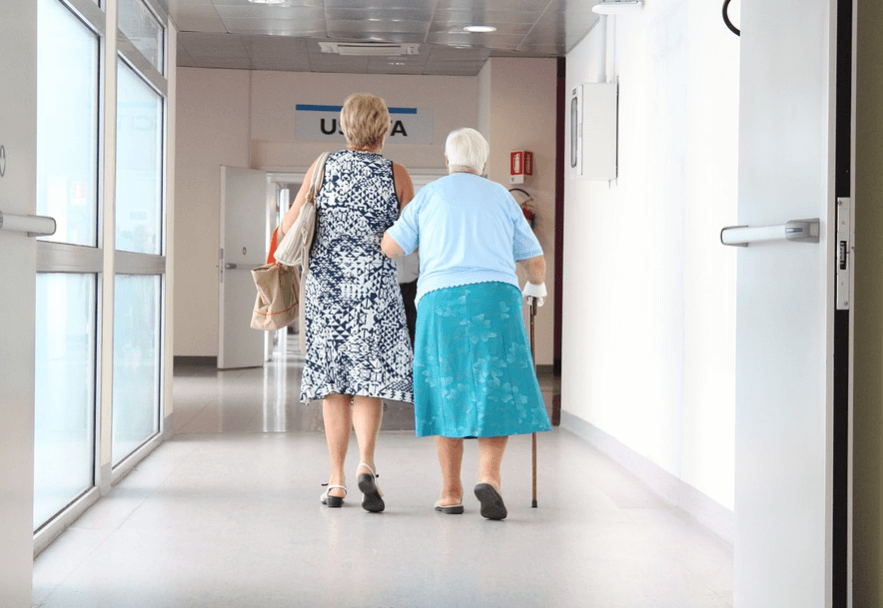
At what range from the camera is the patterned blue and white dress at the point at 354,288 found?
13.7ft

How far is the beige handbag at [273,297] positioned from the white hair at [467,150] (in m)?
0.89

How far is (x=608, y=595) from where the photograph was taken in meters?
3.01

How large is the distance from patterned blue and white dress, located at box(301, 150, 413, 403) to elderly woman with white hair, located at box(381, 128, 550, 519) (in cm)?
19

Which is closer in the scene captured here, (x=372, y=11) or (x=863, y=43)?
(x=863, y=43)

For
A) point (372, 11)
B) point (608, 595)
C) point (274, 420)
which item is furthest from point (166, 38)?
point (608, 595)

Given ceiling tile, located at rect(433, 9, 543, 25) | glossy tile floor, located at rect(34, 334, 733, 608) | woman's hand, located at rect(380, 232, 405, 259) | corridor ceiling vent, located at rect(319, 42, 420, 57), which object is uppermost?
corridor ceiling vent, located at rect(319, 42, 420, 57)

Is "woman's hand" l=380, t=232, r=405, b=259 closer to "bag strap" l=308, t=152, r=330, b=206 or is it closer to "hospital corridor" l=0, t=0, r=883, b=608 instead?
"hospital corridor" l=0, t=0, r=883, b=608

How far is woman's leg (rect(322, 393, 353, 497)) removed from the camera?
13.9 ft

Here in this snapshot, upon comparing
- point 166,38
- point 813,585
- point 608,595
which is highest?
point 166,38

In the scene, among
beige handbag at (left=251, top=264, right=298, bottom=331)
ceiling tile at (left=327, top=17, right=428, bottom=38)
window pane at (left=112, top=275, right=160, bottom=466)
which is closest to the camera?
beige handbag at (left=251, top=264, right=298, bottom=331)

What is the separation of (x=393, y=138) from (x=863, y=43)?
9599 millimetres

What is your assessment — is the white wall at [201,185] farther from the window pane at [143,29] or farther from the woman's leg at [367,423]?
the woman's leg at [367,423]

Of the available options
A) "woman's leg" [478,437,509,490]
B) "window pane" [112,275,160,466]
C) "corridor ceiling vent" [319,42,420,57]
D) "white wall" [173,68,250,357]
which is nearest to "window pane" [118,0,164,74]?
"window pane" [112,275,160,466]

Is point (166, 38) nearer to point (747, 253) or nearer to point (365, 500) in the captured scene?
point (365, 500)
